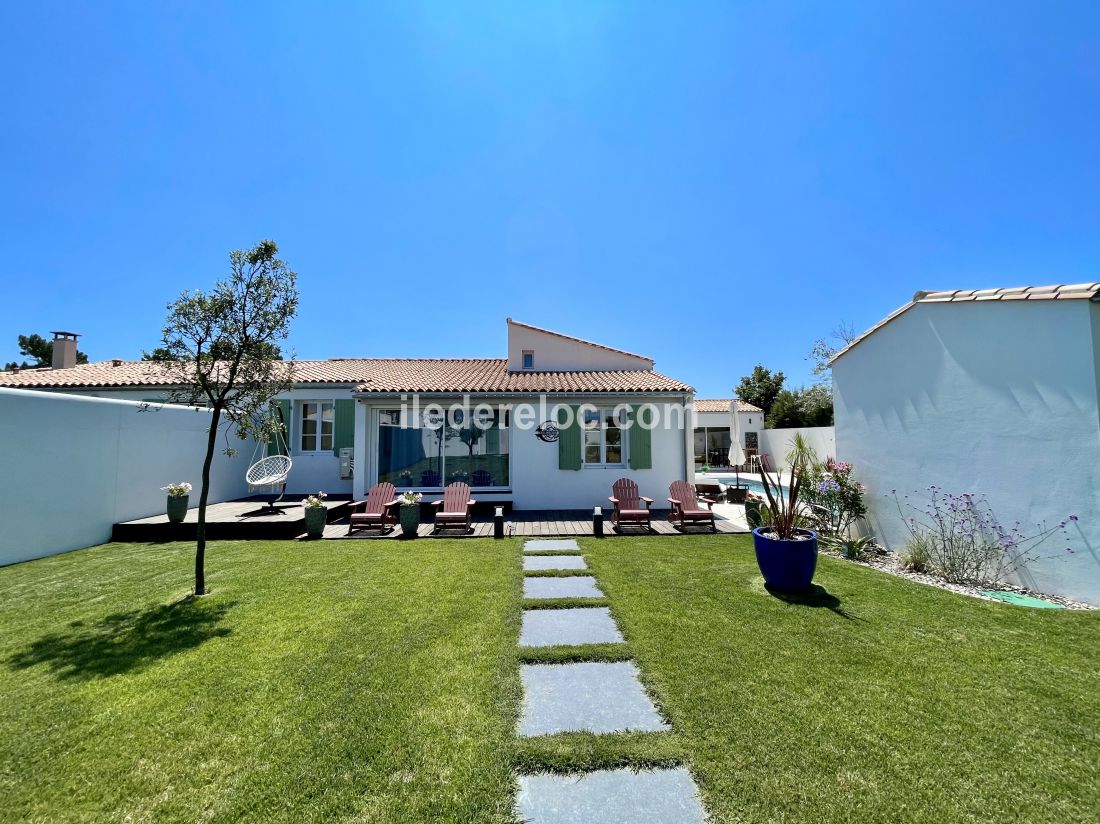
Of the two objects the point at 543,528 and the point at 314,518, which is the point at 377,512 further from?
the point at 543,528

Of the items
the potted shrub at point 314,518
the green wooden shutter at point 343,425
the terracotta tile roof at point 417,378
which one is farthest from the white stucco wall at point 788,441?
the potted shrub at point 314,518

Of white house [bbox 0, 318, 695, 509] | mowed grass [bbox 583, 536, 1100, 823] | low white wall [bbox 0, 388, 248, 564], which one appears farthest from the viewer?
white house [bbox 0, 318, 695, 509]

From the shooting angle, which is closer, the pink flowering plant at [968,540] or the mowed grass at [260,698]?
the mowed grass at [260,698]

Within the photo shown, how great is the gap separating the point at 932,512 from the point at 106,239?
20.7 metres

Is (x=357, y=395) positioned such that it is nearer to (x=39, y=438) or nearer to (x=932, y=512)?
(x=39, y=438)

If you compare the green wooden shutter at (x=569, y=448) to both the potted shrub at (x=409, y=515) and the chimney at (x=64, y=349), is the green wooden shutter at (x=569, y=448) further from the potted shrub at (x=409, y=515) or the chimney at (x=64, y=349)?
the chimney at (x=64, y=349)

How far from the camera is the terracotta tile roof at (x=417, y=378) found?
11602 millimetres

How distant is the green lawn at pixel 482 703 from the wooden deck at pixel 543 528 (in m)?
3.24

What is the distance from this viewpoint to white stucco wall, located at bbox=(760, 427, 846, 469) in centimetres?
1667

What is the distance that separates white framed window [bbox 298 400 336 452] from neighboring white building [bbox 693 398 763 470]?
2168 centimetres

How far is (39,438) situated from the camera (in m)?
7.38

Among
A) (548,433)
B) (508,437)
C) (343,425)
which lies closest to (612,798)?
(548,433)

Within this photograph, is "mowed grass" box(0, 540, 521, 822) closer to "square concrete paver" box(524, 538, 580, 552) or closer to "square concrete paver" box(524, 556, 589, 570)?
"square concrete paver" box(524, 556, 589, 570)

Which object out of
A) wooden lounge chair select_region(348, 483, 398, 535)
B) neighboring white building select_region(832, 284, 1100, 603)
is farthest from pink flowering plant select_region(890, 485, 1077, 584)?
wooden lounge chair select_region(348, 483, 398, 535)
